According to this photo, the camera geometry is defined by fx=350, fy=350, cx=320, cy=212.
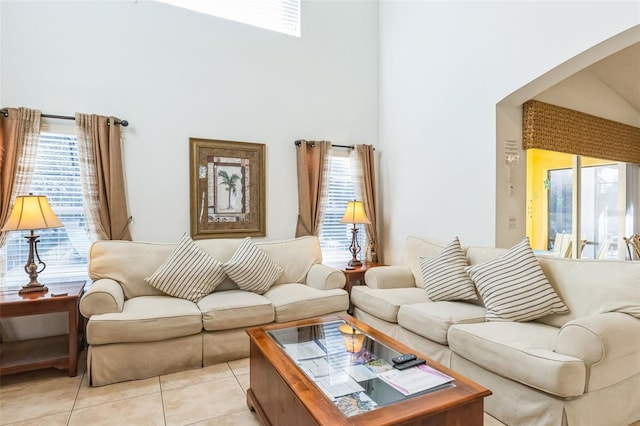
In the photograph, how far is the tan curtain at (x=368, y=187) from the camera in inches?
177

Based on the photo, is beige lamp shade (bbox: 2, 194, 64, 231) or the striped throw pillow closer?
the striped throw pillow

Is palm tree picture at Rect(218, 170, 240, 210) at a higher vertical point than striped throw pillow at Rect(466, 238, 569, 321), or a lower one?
higher

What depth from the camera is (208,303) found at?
2.90 m

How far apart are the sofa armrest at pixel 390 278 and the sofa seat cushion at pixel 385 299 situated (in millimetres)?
72

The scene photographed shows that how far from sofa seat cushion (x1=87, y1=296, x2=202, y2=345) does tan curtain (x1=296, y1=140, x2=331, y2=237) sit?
5.63ft

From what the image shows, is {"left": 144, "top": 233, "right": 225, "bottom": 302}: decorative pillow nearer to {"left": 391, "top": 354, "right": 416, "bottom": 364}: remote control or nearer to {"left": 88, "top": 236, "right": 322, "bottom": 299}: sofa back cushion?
{"left": 88, "top": 236, "right": 322, "bottom": 299}: sofa back cushion

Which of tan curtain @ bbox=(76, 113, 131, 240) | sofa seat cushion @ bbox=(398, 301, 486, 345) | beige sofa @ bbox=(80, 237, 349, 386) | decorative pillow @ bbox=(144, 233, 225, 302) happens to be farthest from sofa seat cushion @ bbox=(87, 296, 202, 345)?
sofa seat cushion @ bbox=(398, 301, 486, 345)

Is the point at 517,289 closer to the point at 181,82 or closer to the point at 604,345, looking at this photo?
the point at 604,345

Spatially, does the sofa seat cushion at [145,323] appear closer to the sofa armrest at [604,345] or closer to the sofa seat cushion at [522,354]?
the sofa seat cushion at [522,354]

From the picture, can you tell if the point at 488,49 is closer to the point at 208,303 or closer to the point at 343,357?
the point at 343,357

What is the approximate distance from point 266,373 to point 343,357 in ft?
1.43

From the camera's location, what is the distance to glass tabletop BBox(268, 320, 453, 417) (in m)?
1.46

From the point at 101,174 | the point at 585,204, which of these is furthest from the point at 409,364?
the point at 585,204

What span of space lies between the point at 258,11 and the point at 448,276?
3.58 m
